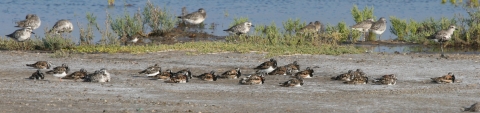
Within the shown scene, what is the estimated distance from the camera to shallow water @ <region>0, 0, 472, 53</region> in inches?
1277

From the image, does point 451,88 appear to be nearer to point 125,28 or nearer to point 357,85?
point 357,85

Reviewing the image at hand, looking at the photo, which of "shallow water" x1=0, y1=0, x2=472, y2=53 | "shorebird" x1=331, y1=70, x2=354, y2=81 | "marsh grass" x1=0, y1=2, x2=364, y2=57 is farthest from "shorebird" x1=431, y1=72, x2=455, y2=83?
"shallow water" x1=0, y1=0, x2=472, y2=53

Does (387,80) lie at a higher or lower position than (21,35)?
lower

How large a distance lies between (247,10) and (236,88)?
20.8 m

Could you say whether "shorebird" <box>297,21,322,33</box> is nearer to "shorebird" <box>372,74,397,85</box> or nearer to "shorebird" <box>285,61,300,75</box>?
"shorebird" <box>285,61,300,75</box>

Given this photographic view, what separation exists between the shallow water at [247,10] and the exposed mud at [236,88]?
31.3ft

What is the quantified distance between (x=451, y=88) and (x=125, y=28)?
1312cm

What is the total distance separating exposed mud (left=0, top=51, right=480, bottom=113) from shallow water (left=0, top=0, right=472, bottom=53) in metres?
9.55

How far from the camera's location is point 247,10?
118 ft

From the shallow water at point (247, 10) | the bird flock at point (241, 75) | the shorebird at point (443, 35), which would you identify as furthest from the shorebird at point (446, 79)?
the shallow water at point (247, 10)

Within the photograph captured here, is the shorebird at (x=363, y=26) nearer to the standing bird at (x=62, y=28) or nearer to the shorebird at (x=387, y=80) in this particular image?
the standing bird at (x=62, y=28)

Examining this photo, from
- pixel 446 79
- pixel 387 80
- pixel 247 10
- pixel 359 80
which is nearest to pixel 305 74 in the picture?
pixel 359 80

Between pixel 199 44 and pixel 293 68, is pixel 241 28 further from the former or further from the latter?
pixel 293 68

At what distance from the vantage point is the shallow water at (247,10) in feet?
106
